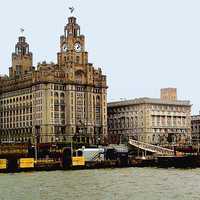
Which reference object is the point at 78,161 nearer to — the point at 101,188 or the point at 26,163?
the point at 26,163

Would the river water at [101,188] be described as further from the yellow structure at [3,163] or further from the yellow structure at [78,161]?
the yellow structure at [78,161]

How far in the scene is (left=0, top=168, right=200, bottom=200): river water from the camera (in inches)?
3654

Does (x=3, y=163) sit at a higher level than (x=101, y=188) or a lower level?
higher

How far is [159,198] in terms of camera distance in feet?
296

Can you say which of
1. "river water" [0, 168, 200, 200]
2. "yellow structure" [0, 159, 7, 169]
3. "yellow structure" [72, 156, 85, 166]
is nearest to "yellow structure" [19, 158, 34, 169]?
"yellow structure" [0, 159, 7, 169]

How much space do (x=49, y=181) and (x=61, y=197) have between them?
26.7 meters

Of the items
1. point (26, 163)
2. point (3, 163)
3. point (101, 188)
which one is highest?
point (3, 163)

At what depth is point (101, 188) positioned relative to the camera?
10494 cm

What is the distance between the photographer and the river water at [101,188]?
305 ft

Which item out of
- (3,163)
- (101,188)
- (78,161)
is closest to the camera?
(101,188)

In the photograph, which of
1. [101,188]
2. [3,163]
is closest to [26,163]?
[3,163]

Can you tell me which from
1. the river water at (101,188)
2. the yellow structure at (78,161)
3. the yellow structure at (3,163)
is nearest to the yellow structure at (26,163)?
the yellow structure at (3,163)

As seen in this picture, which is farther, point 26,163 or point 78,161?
point 78,161

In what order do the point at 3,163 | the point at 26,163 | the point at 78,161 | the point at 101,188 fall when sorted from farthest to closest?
the point at 78,161 < the point at 26,163 < the point at 3,163 < the point at 101,188
